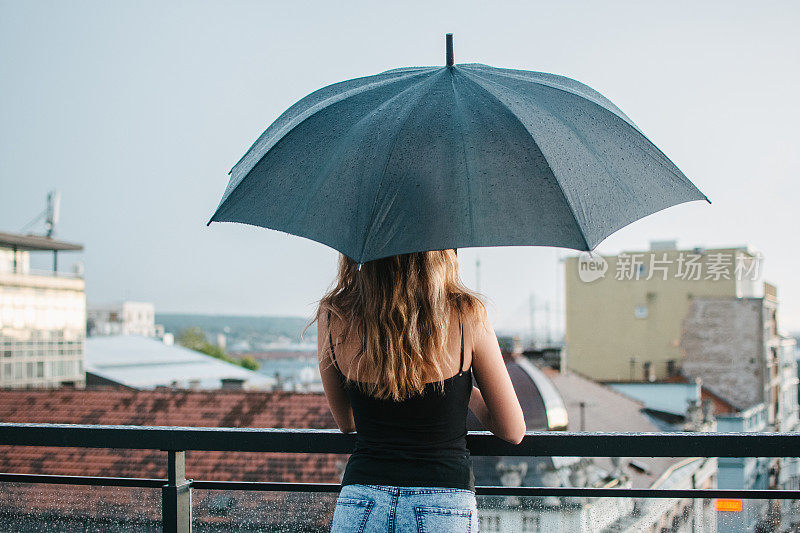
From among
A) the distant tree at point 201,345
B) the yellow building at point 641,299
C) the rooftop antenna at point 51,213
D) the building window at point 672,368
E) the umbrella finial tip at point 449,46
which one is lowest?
the distant tree at point 201,345

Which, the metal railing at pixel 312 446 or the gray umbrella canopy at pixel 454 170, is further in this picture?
the metal railing at pixel 312 446

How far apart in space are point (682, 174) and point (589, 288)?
4348 centimetres

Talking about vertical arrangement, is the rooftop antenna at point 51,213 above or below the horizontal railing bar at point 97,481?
above

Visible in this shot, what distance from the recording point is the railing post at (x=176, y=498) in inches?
97.6

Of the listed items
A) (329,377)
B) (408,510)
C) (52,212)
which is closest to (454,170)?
(329,377)

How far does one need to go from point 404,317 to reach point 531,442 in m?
0.74

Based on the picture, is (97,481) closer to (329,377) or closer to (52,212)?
(329,377)

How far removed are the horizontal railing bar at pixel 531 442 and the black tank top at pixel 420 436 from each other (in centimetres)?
43

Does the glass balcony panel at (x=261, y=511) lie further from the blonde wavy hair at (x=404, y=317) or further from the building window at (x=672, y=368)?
the building window at (x=672, y=368)

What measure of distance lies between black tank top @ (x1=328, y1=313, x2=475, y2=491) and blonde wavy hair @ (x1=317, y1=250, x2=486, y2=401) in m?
0.04

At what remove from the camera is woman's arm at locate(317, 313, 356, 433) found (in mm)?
1836

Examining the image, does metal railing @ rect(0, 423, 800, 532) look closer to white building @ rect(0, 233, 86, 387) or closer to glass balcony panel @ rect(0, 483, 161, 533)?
glass balcony panel @ rect(0, 483, 161, 533)

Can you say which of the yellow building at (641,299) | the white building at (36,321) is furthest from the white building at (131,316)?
the yellow building at (641,299)

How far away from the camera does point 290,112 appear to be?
220 centimetres
